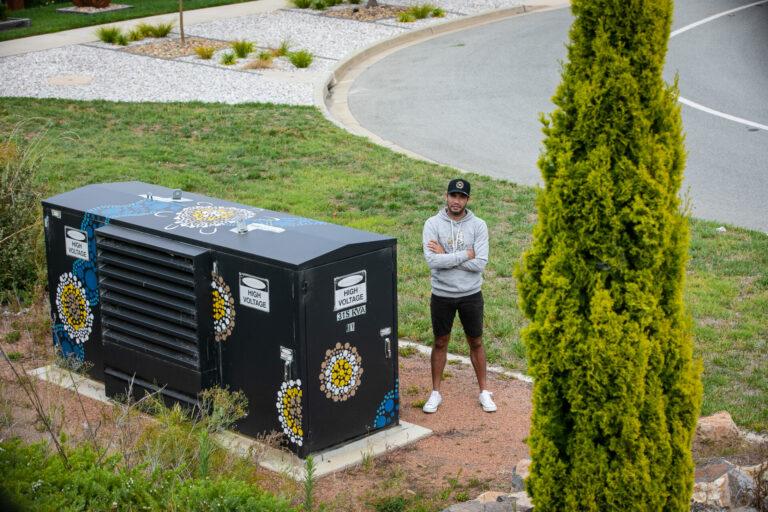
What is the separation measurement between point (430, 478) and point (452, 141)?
9.37m

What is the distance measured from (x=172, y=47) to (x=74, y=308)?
46.1ft

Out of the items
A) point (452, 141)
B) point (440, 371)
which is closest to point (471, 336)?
point (440, 371)

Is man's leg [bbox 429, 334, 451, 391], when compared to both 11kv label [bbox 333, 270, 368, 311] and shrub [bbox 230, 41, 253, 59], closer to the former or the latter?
11kv label [bbox 333, 270, 368, 311]

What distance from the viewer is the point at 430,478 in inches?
298

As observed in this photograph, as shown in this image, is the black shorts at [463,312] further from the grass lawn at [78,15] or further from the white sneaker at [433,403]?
the grass lawn at [78,15]

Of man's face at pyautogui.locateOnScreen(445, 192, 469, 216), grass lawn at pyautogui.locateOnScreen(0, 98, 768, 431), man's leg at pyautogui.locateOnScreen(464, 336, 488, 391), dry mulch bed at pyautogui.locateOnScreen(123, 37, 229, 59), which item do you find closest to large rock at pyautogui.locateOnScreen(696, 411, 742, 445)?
grass lawn at pyautogui.locateOnScreen(0, 98, 768, 431)

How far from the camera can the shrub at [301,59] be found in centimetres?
2067

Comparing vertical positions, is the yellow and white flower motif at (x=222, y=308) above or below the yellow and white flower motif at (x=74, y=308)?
above

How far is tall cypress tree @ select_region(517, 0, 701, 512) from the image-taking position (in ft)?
18.4

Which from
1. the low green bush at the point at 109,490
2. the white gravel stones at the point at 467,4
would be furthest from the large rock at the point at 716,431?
the white gravel stones at the point at 467,4

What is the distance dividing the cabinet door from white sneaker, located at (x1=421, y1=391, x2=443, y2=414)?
380 mm

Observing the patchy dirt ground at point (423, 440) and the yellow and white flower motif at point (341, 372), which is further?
the yellow and white flower motif at point (341, 372)

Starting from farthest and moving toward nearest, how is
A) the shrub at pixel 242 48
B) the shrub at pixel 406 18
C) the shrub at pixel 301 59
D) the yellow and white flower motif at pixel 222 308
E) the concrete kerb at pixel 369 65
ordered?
1. the shrub at pixel 406 18
2. the shrub at pixel 242 48
3. the shrub at pixel 301 59
4. the concrete kerb at pixel 369 65
5. the yellow and white flower motif at pixel 222 308

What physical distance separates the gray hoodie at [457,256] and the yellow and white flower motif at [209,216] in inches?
58.8
